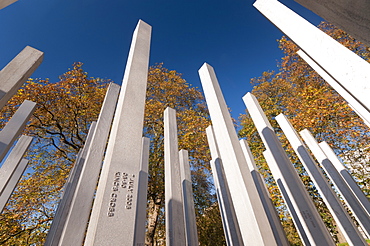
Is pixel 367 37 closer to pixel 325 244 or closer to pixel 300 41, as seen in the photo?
pixel 300 41

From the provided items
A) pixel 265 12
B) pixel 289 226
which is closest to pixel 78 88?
pixel 265 12

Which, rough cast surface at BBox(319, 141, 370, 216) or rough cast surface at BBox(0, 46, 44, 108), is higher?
rough cast surface at BBox(0, 46, 44, 108)

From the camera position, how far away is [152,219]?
1125 centimetres

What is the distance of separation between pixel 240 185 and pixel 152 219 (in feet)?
34.7

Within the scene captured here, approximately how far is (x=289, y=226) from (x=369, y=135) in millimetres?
6823

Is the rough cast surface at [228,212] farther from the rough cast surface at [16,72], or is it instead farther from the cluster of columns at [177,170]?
the rough cast surface at [16,72]

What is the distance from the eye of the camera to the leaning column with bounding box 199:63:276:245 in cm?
217

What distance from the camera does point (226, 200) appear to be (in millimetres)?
5535

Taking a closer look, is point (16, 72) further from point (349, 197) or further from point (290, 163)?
point (349, 197)

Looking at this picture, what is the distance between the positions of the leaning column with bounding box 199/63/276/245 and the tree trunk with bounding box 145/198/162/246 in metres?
9.99

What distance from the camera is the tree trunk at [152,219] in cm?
1036

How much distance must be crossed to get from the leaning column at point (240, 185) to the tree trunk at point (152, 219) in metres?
9.99

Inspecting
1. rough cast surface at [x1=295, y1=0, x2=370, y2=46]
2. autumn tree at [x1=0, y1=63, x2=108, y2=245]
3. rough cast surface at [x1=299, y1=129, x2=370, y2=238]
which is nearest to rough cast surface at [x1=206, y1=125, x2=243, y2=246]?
rough cast surface at [x1=299, y1=129, x2=370, y2=238]

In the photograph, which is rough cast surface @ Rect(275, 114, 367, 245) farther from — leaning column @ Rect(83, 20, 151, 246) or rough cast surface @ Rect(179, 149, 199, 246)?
leaning column @ Rect(83, 20, 151, 246)
